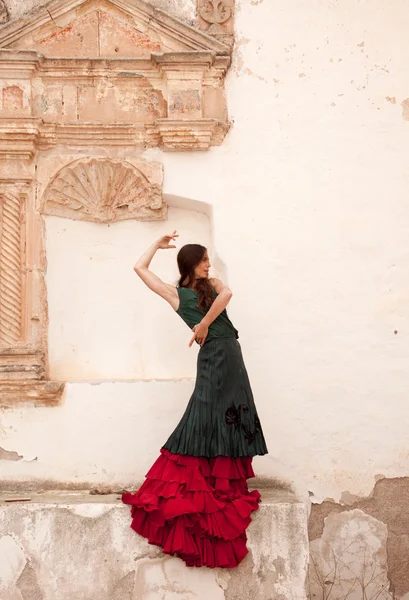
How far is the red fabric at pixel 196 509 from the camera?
4.30 m

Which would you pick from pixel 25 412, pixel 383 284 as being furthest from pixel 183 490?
pixel 383 284

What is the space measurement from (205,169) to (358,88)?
1.11 meters

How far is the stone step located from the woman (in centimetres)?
10

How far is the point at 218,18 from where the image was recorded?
5586 millimetres

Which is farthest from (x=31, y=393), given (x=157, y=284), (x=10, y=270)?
(x=157, y=284)

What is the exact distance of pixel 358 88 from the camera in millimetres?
5555

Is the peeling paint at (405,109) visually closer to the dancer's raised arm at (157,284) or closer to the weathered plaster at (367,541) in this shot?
the dancer's raised arm at (157,284)

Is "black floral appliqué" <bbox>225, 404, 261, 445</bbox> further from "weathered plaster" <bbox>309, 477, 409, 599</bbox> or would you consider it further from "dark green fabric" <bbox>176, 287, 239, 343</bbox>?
"weathered plaster" <bbox>309, 477, 409, 599</bbox>

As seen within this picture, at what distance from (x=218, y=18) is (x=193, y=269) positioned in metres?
1.98

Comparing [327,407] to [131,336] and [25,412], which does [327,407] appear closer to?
[131,336]

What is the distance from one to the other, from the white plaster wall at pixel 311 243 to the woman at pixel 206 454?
824 mm

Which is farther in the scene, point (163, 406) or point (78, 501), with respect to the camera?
point (163, 406)

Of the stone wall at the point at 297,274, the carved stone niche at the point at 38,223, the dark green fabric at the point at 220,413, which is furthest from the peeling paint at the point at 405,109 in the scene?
the dark green fabric at the point at 220,413

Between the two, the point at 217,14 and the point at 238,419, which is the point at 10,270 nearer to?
the point at 238,419
